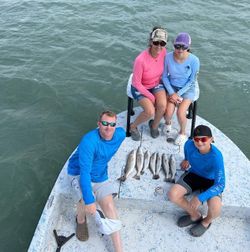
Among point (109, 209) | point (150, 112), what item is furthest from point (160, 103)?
point (109, 209)

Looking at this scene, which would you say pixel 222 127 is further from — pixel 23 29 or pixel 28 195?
pixel 23 29

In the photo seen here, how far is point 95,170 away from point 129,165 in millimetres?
1109

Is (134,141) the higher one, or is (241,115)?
(134,141)

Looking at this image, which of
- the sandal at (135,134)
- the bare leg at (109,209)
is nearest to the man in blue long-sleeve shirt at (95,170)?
the bare leg at (109,209)

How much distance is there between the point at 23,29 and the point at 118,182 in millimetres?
9162

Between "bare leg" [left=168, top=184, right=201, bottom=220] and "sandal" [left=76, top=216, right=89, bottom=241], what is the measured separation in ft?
4.73

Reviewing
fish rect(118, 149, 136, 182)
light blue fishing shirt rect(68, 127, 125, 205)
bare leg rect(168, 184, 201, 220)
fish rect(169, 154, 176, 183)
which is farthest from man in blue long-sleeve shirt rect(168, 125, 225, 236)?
light blue fishing shirt rect(68, 127, 125, 205)

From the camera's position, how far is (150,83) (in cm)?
698

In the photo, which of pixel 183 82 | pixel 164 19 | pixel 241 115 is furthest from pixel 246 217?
pixel 164 19

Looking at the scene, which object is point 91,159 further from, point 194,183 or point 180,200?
point 194,183

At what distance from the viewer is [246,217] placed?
19.4 feet

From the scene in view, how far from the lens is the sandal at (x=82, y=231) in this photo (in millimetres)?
5459

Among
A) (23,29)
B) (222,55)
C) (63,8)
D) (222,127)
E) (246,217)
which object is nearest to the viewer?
(246,217)

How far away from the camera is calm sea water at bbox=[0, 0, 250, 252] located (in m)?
7.57
